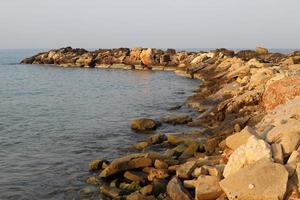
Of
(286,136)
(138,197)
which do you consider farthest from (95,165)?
(286,136)

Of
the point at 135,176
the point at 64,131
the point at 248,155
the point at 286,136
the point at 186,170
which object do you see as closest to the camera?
the point at 248,155

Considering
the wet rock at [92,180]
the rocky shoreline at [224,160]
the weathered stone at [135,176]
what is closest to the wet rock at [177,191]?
the rocky shoreline at [224,160]

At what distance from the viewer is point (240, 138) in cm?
1498

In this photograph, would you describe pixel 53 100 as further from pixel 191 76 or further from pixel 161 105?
pixel 191 76

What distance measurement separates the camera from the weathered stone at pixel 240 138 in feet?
48.3

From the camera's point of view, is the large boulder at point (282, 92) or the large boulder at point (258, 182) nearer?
the large boulder at point (258, 182)

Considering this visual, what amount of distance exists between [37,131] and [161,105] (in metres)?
14.3

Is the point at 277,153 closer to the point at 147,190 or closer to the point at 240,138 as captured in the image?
the point at 240,138

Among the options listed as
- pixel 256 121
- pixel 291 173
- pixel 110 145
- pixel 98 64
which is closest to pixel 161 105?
pixel 110 145

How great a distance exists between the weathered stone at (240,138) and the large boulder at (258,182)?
2632 mm

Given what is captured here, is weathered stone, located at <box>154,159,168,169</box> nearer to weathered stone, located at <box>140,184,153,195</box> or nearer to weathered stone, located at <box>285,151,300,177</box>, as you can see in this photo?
weathered stone, located at <box>140,184,153,195</box>

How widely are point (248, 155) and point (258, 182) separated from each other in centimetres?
136

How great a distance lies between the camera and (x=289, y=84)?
20.5m

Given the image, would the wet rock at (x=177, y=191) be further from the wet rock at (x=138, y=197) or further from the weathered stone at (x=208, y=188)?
the wet rock at (x=138, y=197)
